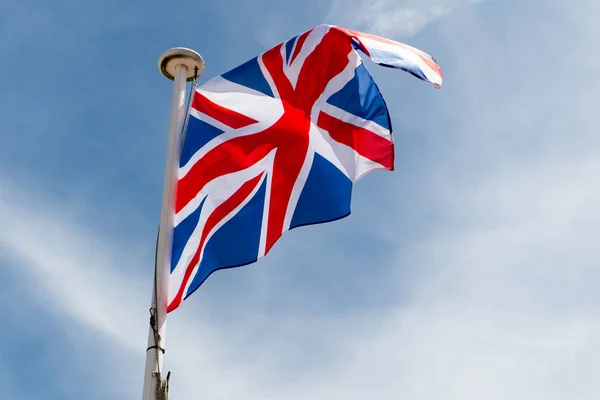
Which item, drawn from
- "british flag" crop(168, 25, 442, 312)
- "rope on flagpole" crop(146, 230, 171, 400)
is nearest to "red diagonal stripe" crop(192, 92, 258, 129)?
"british flag" crop(168, 25, 442, 312)

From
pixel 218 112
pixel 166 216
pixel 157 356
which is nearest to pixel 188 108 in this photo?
pixel 218 112

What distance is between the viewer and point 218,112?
1174cm

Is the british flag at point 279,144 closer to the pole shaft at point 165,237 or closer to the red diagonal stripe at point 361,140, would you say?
the red diagonal stripe at point 361,140

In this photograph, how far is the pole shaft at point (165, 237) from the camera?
368 inches

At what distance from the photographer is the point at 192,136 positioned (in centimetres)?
1134

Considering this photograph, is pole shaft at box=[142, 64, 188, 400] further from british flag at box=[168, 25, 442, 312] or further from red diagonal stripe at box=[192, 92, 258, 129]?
red diagonal stripe at box=[192, 92, 258, 129]

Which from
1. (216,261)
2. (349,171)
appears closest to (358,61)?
(349,171)

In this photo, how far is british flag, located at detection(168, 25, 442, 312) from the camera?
10883 millimetres

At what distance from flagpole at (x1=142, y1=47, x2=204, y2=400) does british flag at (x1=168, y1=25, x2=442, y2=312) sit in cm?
20

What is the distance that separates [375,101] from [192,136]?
9.34 ft

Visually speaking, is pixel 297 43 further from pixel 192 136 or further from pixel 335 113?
pixel 192 136

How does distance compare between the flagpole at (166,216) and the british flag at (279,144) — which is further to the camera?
the british flag at (279,144)

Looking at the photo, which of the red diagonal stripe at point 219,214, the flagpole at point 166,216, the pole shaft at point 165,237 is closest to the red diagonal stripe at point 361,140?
the red diagonal stripe at point 219,214

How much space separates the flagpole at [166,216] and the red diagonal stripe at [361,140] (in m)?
2.01
